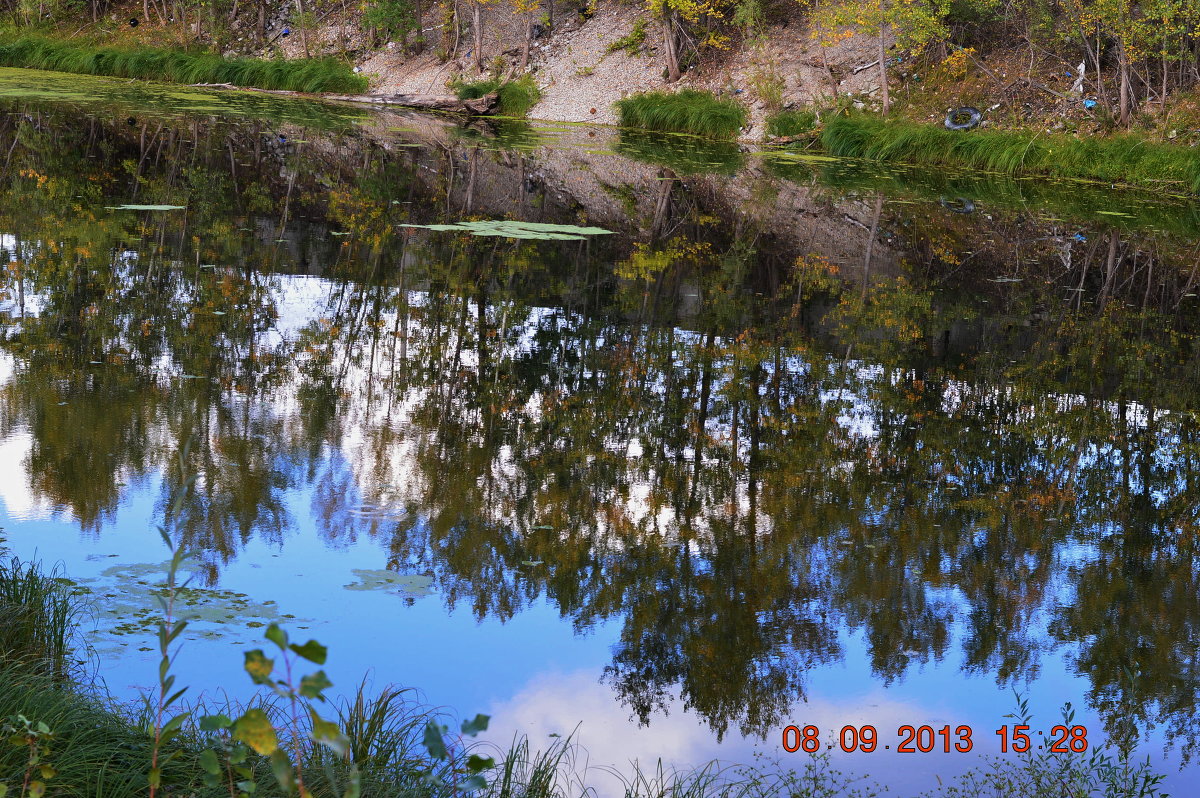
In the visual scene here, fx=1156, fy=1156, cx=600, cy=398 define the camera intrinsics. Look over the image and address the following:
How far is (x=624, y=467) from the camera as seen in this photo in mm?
5594

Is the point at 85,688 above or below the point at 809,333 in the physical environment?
below

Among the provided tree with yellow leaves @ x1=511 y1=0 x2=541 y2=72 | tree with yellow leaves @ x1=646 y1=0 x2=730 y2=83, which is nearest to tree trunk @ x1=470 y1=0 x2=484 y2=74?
tree with yellow leaves @ x1=511 y1=0 x2=541 y2=72

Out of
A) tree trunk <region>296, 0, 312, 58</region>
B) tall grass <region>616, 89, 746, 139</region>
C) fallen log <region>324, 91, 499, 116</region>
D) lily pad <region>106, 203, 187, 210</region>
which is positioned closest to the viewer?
lily pad <region>106, 203, 187, 210</region>

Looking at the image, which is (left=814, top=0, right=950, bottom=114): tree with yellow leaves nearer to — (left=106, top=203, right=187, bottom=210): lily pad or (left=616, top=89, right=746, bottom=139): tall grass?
(left=616, top=89, right=746, bottom=139): tall grass

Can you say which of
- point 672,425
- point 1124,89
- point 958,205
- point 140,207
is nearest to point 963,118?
point 1124,89

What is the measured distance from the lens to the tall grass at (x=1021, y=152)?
61.2 feet

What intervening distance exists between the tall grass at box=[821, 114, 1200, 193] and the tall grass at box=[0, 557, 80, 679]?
18.4 meters

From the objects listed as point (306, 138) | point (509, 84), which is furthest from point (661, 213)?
point (509, 84)

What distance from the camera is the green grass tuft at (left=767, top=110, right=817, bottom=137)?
925 inches

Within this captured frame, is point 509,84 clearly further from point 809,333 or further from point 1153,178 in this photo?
point 809,333

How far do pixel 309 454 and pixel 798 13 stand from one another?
25.5m

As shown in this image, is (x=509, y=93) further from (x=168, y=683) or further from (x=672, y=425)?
(x=168, y=683)

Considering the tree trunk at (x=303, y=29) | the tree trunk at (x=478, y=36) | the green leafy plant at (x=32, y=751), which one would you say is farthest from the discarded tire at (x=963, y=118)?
the green leafy plant at (x=32, y=751)

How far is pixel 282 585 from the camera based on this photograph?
419 centimetres
